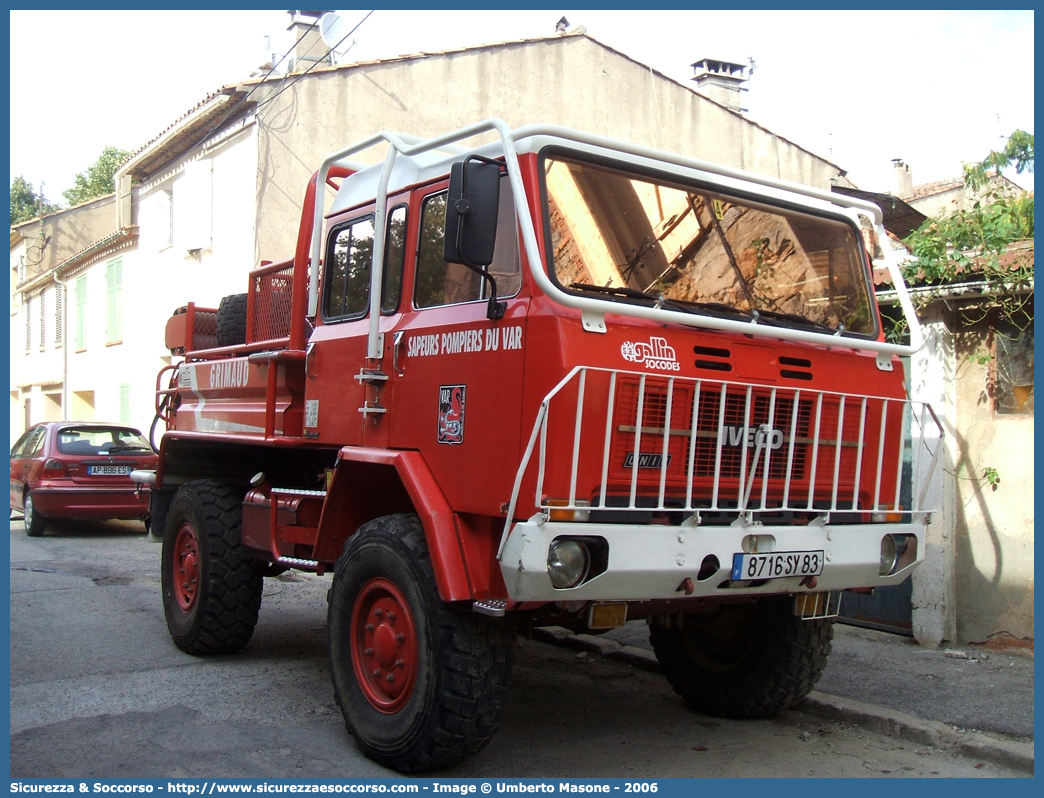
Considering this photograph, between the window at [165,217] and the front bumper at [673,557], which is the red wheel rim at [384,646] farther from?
the window at [165,217]

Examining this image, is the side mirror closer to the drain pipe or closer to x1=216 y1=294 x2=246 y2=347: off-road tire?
x1=216 y1=294 x2=246 y2=347: off-road tire

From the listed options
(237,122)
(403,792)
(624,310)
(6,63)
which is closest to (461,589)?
(403,792)

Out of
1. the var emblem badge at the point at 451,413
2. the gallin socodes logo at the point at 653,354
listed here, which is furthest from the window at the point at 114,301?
the gallin socodes logo at the point at 653,354

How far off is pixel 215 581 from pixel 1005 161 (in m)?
7.48

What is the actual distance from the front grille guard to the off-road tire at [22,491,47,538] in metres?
11.3

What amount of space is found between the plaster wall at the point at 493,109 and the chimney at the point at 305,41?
3.09 feet

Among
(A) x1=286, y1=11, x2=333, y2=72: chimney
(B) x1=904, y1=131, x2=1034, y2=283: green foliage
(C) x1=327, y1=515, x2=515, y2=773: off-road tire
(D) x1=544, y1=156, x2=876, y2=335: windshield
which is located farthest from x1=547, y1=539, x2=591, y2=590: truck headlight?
(A) x1=286, y1=11, x2=333, y2=72: chimney

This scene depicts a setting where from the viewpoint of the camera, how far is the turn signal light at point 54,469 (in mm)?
13211

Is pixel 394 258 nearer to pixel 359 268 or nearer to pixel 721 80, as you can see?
pixel 359 268

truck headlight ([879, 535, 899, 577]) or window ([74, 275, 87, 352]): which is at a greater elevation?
window ([74, 275, 87, 352])

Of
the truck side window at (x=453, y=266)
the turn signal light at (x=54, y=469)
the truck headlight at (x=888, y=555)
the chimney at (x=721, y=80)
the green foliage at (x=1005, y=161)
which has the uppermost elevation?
the chimney at (x=721, y=80)

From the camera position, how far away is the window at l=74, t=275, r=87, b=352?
24.2m

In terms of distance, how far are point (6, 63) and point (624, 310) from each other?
295cm

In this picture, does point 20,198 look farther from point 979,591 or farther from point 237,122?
point 979,591
